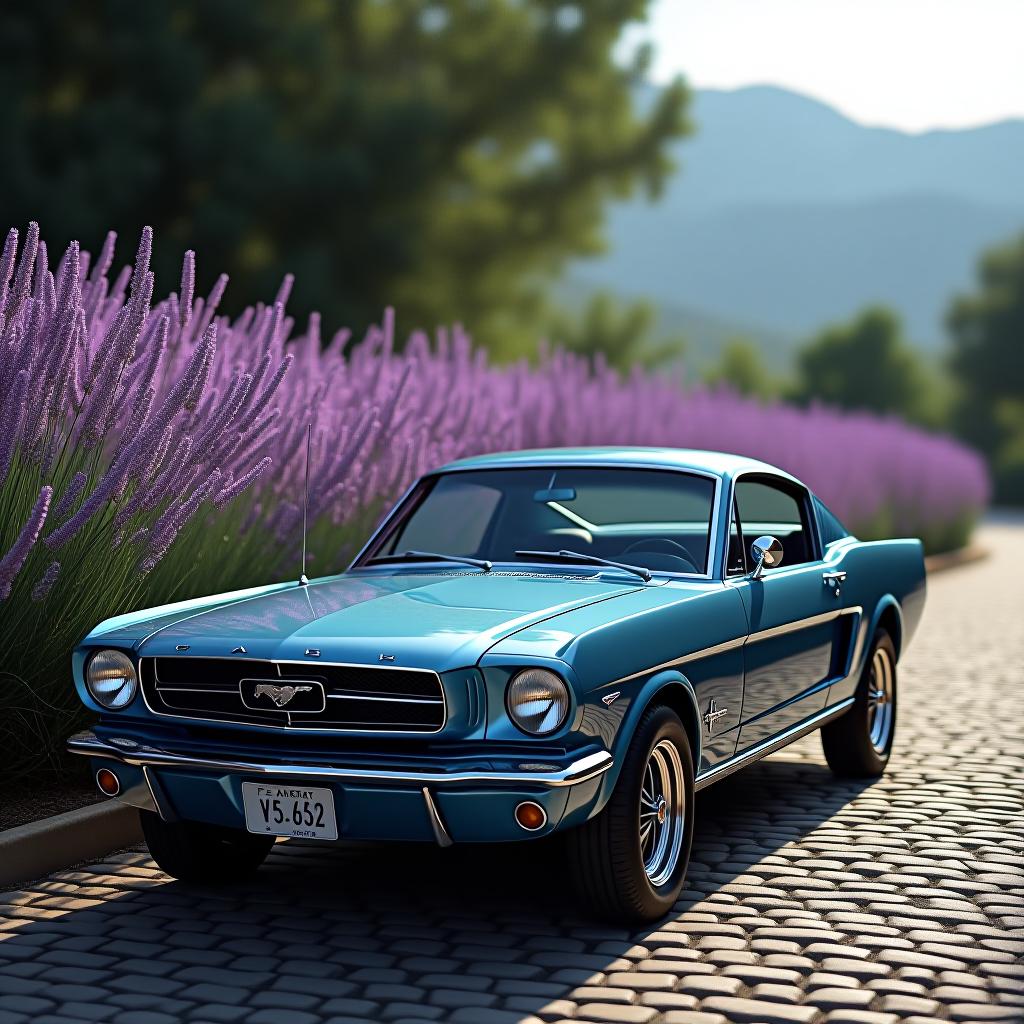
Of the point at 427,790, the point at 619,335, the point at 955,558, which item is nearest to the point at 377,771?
the point at 427,790

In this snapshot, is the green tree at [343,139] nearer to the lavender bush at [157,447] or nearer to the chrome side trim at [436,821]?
the lavender bush at [157,447]

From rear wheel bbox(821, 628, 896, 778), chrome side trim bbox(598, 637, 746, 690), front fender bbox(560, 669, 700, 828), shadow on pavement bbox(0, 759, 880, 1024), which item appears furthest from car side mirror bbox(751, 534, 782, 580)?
rear wheel bbox(821, 628, 896, 778)

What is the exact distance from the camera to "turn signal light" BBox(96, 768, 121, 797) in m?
5.08

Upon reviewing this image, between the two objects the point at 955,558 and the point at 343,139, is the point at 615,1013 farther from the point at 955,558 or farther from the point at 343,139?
the point at 343,139

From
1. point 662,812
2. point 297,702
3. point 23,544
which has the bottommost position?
point 662,812

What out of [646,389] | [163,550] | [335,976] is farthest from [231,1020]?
[646,389]

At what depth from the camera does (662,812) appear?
526 cm

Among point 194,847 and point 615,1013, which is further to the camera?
point 194,847

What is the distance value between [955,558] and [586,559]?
21263 mm

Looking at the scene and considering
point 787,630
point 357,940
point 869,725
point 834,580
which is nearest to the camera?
point 357,940

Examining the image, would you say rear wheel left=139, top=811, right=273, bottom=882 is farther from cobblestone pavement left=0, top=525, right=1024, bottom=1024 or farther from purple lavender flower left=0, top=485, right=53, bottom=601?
purple lavender flower left=0, top=485, right=53, bottom=601

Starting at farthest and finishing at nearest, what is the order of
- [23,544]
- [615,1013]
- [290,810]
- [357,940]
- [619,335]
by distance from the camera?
1. [619,335]
2. [23,544]
3. [357,940]
4. [290,810]
5. [615,1013]

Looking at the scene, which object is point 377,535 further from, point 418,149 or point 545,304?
point 545,304

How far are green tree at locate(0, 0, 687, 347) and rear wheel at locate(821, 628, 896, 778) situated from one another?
18.8m
